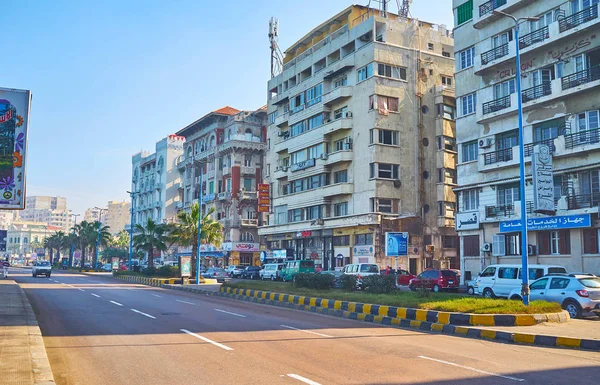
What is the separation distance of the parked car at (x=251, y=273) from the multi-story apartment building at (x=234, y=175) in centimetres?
1603

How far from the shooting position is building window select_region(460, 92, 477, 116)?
37.5 metres

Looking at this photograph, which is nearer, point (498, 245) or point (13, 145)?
point (13, 145)

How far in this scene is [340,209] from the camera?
53.9 metres

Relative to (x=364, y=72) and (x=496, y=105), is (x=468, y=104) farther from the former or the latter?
(x=364, y=72)

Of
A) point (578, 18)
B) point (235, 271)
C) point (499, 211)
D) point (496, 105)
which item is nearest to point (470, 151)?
point (496, 105)

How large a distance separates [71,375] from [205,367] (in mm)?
2136

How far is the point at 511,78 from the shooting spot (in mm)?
34219

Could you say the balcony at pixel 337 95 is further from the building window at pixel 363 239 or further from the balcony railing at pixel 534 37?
the balcony railing at pixel 534 37

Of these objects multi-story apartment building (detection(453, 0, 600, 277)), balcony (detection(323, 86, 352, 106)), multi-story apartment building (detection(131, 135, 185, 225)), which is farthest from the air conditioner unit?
multi-story apartment building (detection(131, 135, 185, 225))

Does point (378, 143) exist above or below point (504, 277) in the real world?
above

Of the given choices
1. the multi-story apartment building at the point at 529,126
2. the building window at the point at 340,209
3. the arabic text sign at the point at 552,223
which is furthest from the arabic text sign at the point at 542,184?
the building window at the point at 340,209

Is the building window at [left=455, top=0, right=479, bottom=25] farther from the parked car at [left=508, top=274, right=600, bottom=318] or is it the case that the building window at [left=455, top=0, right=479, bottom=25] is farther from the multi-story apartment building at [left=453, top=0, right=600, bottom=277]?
the parked car at [left=508, top=274, right=600, bottom=318]

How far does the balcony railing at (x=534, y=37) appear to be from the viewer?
3153 cm

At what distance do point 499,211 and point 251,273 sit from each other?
28.2 meters
